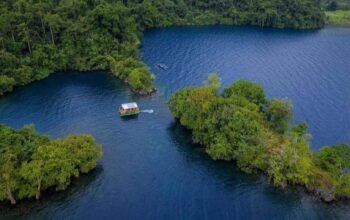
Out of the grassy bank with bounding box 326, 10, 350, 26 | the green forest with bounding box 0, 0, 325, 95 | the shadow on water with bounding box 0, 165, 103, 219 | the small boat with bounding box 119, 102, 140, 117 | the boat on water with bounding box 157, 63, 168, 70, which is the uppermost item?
the green forest with bounding box 0, 0, 325, 95

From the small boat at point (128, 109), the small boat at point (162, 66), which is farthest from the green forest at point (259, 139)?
the small boat at point (162, 66)

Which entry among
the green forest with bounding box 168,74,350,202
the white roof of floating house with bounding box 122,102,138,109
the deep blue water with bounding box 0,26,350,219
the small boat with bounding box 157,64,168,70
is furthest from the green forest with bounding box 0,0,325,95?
the green forest with bounding box 168,74,350,202

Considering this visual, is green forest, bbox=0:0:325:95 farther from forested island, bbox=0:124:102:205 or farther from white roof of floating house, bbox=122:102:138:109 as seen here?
forested island, bbox=0:124:102:205

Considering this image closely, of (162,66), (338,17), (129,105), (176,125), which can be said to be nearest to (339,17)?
(338,17)

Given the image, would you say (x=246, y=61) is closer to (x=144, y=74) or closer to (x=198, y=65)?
(x=198, y=65)

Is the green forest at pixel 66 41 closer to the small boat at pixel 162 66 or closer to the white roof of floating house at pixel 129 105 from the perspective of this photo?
the small boat at pixel 162 66

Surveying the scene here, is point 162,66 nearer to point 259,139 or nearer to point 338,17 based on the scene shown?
point 259,139
